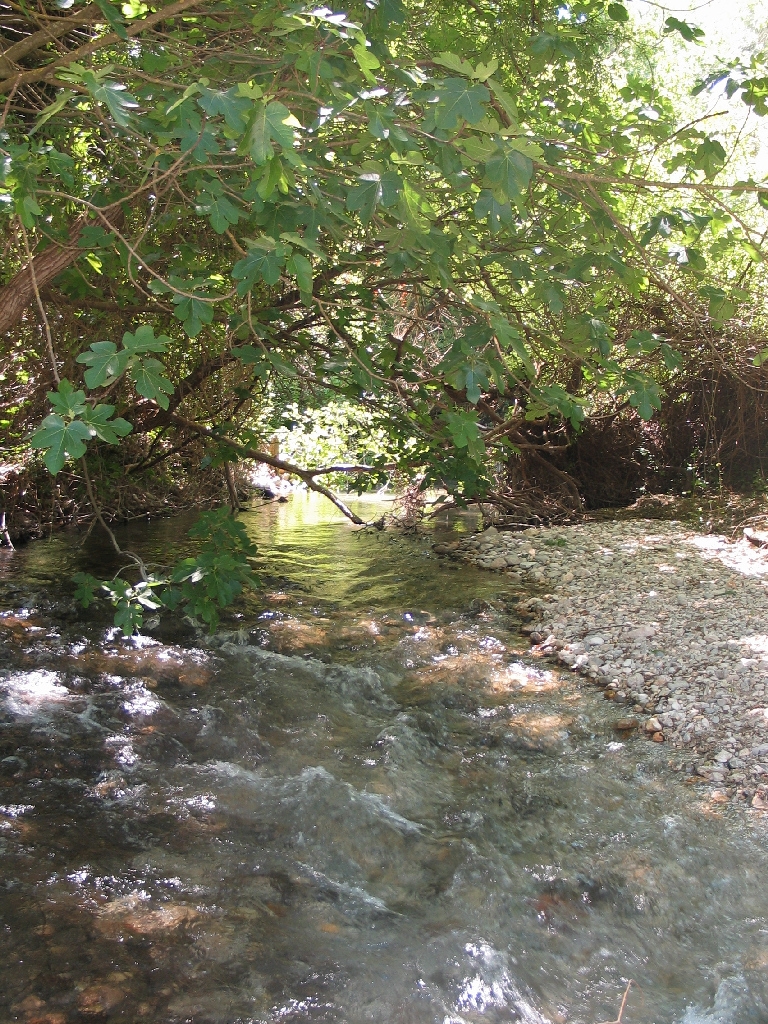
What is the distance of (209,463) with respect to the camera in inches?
299

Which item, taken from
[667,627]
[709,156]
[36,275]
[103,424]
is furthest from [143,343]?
[667,627]

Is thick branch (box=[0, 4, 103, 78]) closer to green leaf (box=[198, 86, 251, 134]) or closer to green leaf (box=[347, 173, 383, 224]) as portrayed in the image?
green leaf (box=[198, 86, 251, 134])

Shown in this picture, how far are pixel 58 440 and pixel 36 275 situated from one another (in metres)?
2.12

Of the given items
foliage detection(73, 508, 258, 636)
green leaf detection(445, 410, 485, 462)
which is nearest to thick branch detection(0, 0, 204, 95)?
green leaf detection(445, 410, 485, 462)

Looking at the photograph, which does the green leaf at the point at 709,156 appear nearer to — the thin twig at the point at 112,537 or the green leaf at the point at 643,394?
the green leaf at the point at 643,394

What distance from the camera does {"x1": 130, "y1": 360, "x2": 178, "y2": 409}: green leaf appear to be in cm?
310

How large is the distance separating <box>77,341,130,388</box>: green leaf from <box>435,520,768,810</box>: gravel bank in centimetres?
330

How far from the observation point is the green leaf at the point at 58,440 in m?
2.75

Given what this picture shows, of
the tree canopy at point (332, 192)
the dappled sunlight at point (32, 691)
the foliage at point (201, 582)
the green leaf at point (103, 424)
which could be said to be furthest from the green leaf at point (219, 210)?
the dappled sunlight at point (32, 691)

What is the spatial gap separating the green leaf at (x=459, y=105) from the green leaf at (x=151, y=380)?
1.39 meters

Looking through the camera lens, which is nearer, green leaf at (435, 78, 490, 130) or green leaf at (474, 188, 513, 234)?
green leaf at (435, 78, 490, 130)

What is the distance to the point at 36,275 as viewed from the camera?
4434 mm

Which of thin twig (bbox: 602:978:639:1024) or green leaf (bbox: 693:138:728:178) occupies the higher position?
Result: green leaf (bbox: 693:138:728:178)

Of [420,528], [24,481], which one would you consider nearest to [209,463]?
[24,481]
